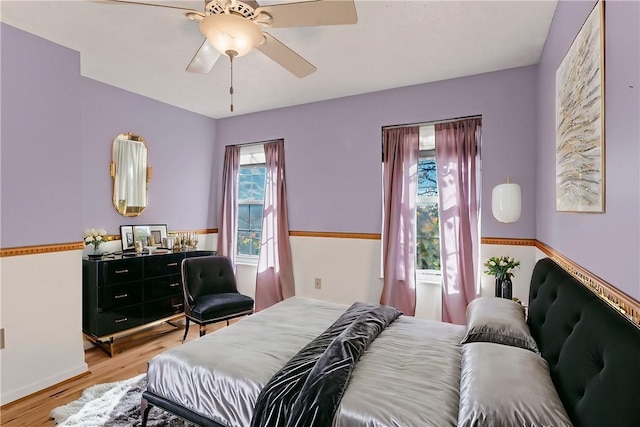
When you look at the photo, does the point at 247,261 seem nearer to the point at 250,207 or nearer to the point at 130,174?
the point at 250,207

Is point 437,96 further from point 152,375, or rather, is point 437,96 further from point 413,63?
point 152,375

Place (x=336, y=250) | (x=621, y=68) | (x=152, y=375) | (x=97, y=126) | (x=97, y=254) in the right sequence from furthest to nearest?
(x=336, y=250)
(x=97, y=126)
(x=97, y=254)
(x=152, y=375)
(x=621, y=68)

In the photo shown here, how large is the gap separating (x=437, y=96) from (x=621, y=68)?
92.9 inches

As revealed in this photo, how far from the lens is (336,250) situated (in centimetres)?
391

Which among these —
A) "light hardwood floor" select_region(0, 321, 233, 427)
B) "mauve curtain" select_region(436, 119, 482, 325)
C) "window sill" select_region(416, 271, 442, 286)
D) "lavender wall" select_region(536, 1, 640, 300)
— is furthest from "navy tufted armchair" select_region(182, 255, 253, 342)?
"lavender wall" select_region(536, 1, 640, 300)

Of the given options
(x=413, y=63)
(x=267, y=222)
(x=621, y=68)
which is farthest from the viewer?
(x=267, y=222)

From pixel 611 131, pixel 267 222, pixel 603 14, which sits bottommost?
pixel 267 222

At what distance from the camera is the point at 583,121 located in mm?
1471

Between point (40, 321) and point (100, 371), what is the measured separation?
25.0 inches

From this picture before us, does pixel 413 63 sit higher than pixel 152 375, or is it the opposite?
pixel 413 63

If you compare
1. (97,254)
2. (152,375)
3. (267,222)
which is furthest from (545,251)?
(97,254)

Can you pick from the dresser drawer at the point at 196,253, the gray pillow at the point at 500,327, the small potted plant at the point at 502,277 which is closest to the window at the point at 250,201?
the dresser drawer at the point at 196,253

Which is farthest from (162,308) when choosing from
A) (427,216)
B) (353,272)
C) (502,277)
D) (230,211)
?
(502,277)

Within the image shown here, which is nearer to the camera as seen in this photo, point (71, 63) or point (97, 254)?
point (71, 63)
